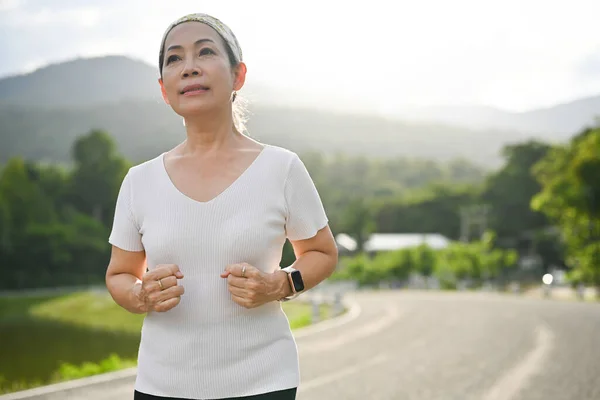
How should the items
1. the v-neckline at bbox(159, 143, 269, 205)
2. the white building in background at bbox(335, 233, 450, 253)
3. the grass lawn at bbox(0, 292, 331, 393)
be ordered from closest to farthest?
the v-neckline at bbox(159, 143, 269, 205) → the grass lawn at bbox(0, 292, 331, 393) → the white building in background at bbox(335, 233, 450, 253)

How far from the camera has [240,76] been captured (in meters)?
2.54

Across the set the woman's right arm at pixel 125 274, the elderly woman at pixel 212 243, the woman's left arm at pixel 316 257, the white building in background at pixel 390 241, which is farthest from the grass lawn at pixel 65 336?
the white building in background at pixel 390 241

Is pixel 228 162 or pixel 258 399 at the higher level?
pixel 228 162

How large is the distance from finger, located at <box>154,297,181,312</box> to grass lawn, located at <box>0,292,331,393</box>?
8.04m

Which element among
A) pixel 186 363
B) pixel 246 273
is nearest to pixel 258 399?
pixel 186 363

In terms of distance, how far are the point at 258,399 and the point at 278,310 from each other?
10.1 inches

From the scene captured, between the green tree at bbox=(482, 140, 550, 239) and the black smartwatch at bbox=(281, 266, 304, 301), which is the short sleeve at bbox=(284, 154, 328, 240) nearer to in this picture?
the black smartwatch at bbox=(281, 266, 304, 301)

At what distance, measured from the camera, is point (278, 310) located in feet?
7.94

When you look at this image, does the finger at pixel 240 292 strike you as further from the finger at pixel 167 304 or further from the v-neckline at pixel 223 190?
the v-neckline at pixel 223 190

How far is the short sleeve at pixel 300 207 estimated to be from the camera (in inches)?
94.0

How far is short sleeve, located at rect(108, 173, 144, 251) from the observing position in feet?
8.02

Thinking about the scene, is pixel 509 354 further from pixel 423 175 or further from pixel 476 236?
pixel 423 175

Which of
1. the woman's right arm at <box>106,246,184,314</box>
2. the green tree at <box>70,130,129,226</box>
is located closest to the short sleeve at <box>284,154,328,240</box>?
the woman's right arm at <box>106,246,184,314</box>

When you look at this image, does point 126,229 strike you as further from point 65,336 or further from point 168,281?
point 65,336
